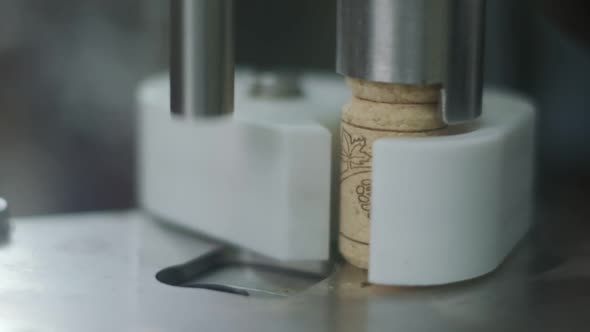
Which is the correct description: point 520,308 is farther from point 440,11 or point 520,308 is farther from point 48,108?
point 48,108

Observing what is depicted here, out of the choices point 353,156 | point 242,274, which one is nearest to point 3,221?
point 242,274

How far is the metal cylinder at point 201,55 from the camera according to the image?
0.68 metres

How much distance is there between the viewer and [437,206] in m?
0.67

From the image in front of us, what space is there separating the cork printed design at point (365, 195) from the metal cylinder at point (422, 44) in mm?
78

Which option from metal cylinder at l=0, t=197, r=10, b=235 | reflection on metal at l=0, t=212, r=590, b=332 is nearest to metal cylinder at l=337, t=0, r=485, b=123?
reflection on metal at l=0, t=212, r=590, b=332

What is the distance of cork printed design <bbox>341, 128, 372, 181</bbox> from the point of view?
2.34 feet

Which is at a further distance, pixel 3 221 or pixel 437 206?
pixel 3 221

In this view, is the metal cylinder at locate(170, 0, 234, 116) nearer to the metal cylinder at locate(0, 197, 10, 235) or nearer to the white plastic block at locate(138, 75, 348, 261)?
the white plastic block at locate(138, 75, 348, 261)

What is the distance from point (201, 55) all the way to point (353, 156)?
0.14 m

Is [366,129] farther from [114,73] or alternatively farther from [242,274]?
[114,73]

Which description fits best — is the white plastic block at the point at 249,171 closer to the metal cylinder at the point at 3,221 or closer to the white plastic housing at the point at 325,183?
the white plastic housing at the point at 325,183

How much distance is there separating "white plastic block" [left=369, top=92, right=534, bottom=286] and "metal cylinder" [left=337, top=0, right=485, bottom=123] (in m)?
0.04

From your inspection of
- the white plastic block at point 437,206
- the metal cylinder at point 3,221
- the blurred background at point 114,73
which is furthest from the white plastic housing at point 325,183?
the blurred background at point 114,73

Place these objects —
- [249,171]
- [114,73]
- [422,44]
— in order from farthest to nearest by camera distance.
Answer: [114,73] < [249,171] < [422,44]
